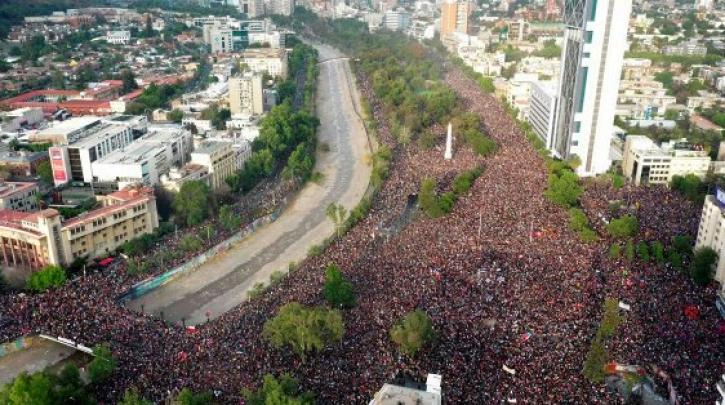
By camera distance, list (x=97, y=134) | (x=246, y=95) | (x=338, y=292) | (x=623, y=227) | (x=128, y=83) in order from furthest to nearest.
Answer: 1. (x=128, y=83)
2. (x=246, y=95)
3. (x=97, y=134)
4. (x=623, y=227)
5. (x=338, y=292)

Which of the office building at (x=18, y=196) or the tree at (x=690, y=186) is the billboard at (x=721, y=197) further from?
the office building at (x=18, y=196)

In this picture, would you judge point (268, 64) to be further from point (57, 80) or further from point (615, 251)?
point (615, 251)

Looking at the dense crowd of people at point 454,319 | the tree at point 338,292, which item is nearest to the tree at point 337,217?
the dense crowd of people at point 454,319

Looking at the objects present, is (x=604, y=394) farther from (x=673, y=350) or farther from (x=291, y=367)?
(x=291, y=367)

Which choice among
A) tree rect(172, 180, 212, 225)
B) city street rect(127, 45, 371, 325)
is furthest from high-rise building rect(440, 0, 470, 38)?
tree rect(172, 180, 212, 225)

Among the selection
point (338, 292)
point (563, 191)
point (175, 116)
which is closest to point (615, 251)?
point (563, 191)
